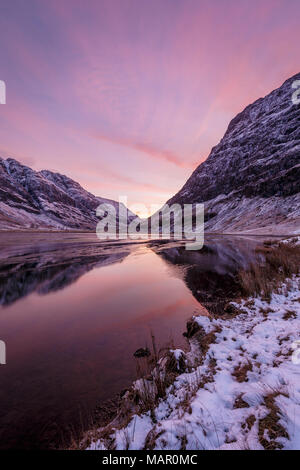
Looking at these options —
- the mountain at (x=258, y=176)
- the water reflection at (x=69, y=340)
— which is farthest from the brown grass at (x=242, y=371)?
the mountain at (x=258, y=176)

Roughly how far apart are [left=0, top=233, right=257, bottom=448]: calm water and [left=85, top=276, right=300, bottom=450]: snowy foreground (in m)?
1.39

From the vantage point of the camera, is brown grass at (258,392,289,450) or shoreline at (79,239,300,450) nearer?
brown grass at (258,392,289,450)

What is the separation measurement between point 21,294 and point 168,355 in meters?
11.2

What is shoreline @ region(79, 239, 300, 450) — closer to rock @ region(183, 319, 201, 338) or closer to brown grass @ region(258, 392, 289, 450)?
brown grass @ region(258, 392, 289, 450)

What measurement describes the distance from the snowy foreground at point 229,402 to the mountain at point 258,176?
6562 centimetres

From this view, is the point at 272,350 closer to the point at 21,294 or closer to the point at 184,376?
the point at 184,376

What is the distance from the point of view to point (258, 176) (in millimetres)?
119312

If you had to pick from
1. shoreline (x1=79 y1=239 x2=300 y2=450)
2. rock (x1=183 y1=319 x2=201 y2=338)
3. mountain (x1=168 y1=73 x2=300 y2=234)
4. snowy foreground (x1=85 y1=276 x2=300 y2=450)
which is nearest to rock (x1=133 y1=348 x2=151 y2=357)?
shoreline (x1=79 y1=239 x2=300 y2=450)

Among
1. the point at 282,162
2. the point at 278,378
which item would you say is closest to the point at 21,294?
the point at 278,378

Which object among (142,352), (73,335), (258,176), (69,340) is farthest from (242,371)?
(258,176)

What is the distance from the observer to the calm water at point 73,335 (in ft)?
14.7

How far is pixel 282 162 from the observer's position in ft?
362

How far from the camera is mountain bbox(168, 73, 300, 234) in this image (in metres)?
86.6

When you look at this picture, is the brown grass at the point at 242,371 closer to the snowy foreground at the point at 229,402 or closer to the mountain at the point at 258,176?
the snowy foreground at the point at 229,402
